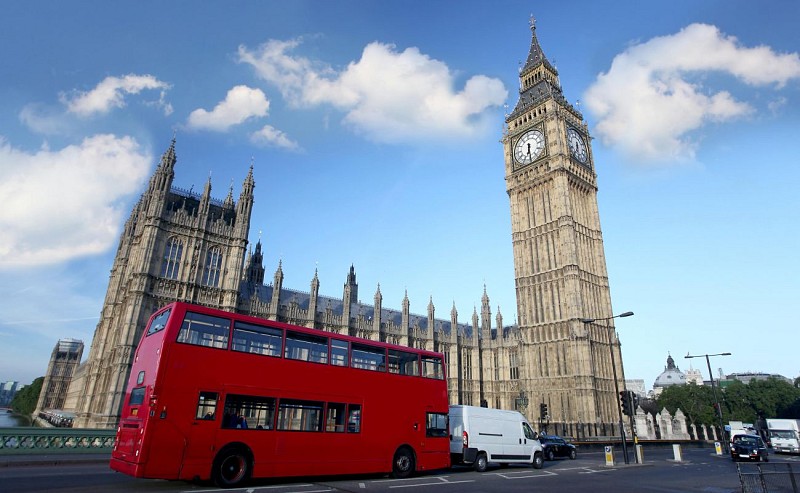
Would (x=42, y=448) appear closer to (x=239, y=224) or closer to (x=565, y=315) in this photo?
(x=239, y=224)

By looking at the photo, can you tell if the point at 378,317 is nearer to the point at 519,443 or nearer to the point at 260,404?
the point at 519,443

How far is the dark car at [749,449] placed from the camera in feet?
88.5

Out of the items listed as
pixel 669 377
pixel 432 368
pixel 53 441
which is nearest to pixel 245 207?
pixel 53 441

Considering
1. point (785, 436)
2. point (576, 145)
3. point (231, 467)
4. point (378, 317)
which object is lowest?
point (785, 436)

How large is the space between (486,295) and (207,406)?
56578 mm

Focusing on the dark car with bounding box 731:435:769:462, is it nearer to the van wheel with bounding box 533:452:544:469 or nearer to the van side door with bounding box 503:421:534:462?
the van wheel with bounding box 533:452:544:469

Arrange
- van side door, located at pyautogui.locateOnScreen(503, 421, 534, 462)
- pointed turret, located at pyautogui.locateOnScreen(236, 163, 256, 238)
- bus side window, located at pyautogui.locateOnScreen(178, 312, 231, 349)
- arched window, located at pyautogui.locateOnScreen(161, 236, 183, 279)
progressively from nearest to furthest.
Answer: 1. bus side window, located at pyautogui.locateOnScreen(178, 312, 231, 349)
2. van side door, located at pyautogui.locateOnScreen(503, 421, 534, 462)
3. arched window, located at pyautogui.locateOnScreen(161, 236, 183, 279)
4. pointed turret, located at pyautogui.locateOnScreen(236, 163, 256, 238)

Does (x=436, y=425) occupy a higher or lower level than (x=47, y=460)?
higher

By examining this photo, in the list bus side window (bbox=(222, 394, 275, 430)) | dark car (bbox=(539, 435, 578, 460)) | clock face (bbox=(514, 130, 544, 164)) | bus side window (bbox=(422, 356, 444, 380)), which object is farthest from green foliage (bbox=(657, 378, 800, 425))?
bus side window (bbox=(222, 394, 275, 430))

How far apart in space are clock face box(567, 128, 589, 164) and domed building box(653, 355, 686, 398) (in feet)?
413

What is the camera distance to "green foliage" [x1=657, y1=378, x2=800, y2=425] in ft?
269

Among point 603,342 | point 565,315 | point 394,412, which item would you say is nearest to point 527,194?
point 565,315

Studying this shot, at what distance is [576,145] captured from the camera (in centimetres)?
6519

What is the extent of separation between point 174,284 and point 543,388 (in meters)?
44.6
